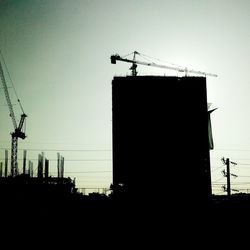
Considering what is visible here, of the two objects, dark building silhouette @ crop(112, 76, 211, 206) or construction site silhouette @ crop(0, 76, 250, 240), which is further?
dark building silhouette @ crop(112, 76, 211, 206)

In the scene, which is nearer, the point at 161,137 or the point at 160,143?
the point at 160,143

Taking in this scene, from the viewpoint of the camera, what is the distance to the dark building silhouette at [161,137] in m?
67.6

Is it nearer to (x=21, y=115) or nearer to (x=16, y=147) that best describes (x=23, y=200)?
(x=16, y=147)

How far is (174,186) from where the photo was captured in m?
66.9

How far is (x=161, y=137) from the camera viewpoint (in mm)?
70500

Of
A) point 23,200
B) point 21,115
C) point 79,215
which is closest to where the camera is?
point 79,215

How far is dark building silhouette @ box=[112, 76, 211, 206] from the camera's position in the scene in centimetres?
6762

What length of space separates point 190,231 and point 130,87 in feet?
172

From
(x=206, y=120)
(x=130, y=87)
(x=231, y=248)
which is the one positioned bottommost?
(x=231, y=248)

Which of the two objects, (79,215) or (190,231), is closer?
(190,231)

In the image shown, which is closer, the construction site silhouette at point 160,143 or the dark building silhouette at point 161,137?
the construction site silhouette at point 160,143

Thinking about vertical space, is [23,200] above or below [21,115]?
below

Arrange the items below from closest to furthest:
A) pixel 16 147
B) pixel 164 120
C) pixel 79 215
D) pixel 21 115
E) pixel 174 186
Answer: pixel 79 215 → pixel 174 186 → pixel 164 120 → pixel 16 147 → pixel 21 115

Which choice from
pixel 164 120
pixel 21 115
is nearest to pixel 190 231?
pixel 164 120
